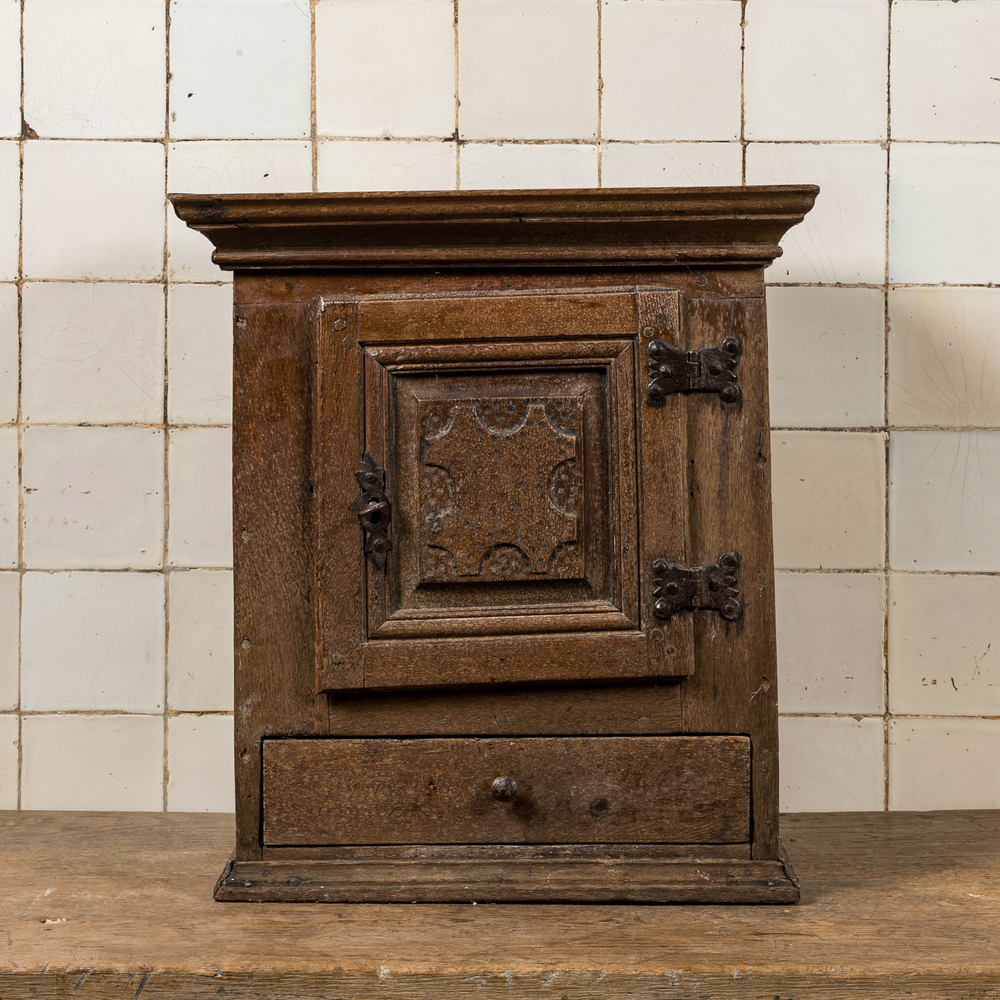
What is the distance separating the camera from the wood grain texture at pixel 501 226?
1244mm

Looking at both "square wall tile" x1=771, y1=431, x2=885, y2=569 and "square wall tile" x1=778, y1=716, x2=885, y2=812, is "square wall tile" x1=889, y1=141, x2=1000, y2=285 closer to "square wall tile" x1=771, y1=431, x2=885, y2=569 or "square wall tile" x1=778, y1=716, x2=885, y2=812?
"square wall tile" x1=771, y1=431, x2=885, y2=569

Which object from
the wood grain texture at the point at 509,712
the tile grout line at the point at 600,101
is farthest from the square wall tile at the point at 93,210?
the wood grain texture at the point at 509,712

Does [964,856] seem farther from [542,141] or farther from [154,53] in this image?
[154,53]

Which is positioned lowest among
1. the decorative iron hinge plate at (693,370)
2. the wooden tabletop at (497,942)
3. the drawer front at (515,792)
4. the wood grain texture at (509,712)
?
the wooden tabletop at (497,942)

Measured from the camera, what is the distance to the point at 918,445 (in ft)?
5.88

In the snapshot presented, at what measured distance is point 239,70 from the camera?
1.80 m

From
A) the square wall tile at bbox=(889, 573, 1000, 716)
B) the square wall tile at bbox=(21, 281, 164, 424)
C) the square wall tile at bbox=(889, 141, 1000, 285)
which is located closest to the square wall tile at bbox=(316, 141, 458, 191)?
the square wall tile at bbox=(21, 281, 164, 424)

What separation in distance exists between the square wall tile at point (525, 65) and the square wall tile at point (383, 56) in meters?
0.04

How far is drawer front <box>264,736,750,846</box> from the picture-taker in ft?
4.22

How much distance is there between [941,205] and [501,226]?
1.04 m

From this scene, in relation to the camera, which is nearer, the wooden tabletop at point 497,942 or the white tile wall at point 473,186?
the wooden tabletop at point 497,942

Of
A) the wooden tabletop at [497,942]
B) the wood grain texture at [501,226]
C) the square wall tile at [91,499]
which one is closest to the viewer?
the wooden tabletop at [497,942]

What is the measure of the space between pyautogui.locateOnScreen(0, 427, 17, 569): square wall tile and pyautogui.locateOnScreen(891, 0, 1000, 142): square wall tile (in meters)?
1.85

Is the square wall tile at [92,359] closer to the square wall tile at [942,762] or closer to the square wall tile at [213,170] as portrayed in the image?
the square wall tile at [213,170]
